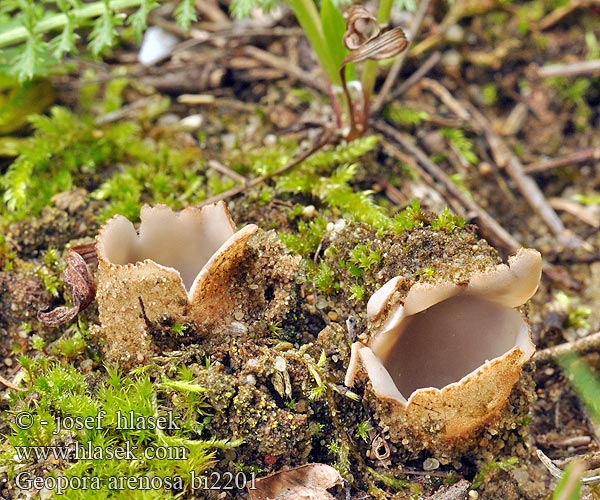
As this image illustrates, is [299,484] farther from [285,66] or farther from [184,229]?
[285,66]

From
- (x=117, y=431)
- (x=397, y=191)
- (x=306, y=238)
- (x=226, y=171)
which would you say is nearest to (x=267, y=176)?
(x=226, y=171)

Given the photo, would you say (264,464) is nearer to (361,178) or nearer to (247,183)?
(247,183)

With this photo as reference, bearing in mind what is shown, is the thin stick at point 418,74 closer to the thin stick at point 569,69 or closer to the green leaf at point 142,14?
the thin stick at point 569,69

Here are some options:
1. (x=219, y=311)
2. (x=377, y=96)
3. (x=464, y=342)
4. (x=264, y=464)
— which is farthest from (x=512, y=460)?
(x=377, y=96)

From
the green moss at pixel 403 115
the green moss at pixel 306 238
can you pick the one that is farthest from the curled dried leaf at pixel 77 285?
the green moss at pixel 403 115

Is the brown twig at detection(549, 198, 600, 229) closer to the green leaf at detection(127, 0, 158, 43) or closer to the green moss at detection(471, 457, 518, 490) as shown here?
the green moss at detection(471, 457, 518, 490)

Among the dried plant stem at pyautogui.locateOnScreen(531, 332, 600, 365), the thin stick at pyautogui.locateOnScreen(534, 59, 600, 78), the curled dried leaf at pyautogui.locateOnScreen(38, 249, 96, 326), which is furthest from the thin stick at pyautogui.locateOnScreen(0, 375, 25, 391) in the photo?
the thin stick at pyautogui.locateOnScreen(534, 59, 600, 78)
